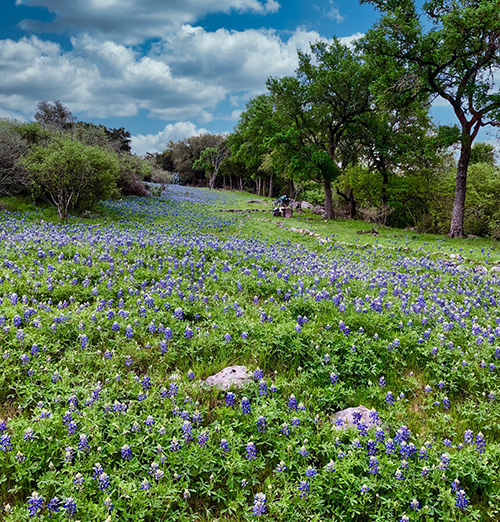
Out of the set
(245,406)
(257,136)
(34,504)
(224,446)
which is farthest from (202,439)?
(257,136)

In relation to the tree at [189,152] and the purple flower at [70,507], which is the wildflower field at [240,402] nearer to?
the purple flower at [70,507]

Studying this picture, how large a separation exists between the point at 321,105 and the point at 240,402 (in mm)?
28639

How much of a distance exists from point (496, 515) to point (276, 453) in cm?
208

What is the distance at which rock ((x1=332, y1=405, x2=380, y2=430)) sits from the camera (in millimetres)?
3979

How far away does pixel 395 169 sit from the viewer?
101ft

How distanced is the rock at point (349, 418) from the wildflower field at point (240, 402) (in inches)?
2.0

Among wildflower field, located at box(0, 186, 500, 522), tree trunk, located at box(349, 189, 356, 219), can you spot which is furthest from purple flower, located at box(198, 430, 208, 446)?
tree trunk, located at box(349, 189, 356, 219)

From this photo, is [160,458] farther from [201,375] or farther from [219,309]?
[219,309]

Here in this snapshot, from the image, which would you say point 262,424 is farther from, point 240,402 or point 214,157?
point 214,157

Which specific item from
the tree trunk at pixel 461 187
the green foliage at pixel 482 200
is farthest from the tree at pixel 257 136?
the green foliage at pixel 482 200

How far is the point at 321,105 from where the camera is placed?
28.3m

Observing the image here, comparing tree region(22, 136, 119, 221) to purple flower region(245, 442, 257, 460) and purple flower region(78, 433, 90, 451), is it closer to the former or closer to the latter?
purple flower region(78, 433, 90, 451)

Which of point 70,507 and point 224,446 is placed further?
point 224,446

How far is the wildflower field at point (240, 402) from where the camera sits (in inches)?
123
